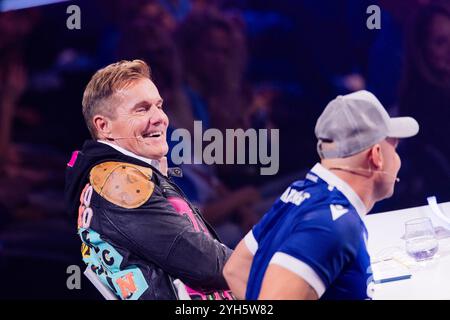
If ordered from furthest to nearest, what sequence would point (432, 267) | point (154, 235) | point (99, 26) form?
point (99, 26)
point (432, 267)
point (154, 235)

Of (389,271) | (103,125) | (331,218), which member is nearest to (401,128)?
(331,218)

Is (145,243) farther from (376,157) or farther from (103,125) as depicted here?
(376,157)

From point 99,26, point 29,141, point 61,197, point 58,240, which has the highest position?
point 99,26

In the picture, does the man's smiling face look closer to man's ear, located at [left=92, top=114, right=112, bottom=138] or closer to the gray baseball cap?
man's ear, located at [left=92, top=114, right=112, bottom=138]

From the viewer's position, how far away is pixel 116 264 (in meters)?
2.05

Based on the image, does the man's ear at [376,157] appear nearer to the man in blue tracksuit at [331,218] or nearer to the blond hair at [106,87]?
the man in blue tracksuit at [331,218]

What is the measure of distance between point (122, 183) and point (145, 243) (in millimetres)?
214

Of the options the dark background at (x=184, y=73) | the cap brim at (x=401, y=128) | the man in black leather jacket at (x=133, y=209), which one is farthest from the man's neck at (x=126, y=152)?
the dark background at (x=184, y=73)

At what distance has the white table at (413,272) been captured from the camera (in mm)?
1940

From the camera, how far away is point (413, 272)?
2.12 m

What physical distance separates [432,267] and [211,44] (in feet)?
6.95

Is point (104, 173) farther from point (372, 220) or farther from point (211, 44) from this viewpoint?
point (211, 44)

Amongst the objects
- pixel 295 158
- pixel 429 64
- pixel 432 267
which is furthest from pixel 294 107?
pixel 432 267

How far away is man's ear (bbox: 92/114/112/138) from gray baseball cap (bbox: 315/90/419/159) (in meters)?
0.96
